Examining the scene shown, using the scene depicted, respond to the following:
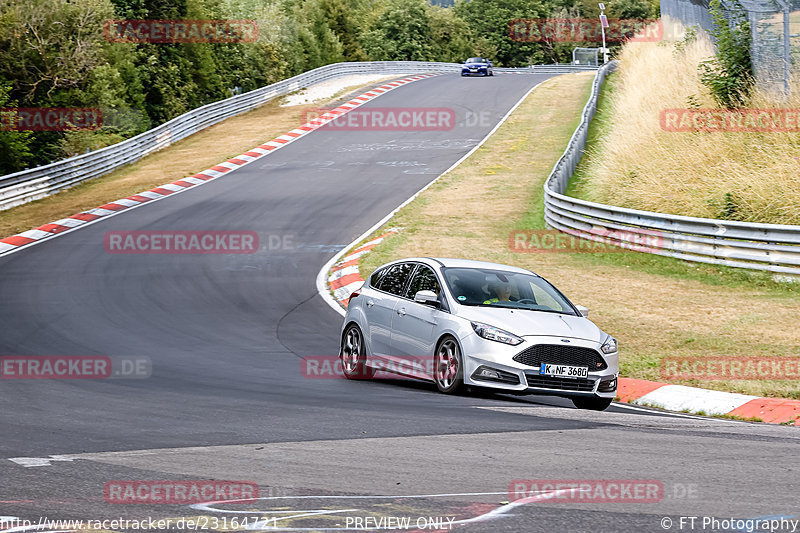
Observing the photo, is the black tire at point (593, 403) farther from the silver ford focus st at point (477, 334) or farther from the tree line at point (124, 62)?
the tree line at point (124, 62)

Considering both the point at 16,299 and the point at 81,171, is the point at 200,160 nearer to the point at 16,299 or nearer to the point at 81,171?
the point at 81,171

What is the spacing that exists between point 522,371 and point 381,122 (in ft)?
128

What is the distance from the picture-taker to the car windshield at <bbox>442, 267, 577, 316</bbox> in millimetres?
11867

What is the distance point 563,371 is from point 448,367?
125 cm

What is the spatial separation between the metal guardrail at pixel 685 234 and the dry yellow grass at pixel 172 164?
48.4 ft

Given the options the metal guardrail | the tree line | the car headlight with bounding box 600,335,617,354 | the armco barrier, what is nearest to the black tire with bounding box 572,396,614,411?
the car headlight with bounding box 600,335,617,354

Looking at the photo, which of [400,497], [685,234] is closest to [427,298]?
[400,497]

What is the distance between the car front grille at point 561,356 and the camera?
10.9 m

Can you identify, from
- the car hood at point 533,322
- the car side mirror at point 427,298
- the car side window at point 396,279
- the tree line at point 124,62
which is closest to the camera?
the car hood at point 533,322

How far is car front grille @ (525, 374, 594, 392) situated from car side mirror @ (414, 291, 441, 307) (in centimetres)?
149

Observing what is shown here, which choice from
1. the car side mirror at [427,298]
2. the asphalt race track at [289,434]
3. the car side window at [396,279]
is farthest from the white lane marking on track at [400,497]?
the car side window at [396,279]

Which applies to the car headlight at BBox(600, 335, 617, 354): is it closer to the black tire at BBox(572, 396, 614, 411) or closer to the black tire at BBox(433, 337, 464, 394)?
the black tire at BBox(572, 396, 614, 411)

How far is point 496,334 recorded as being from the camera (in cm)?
1098

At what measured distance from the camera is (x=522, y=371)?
10.8 metres
